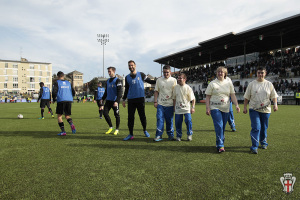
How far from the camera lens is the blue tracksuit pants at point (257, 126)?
12.5 feet

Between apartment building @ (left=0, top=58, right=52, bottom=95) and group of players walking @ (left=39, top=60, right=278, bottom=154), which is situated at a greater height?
apartment building @ (left=0, top=58, right=52, bottom=95)

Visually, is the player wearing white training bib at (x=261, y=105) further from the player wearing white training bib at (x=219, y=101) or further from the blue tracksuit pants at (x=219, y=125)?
the blue tracksuit pants at (x=219, y=125)

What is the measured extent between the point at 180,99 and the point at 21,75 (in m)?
86.0

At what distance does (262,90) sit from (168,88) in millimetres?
2108

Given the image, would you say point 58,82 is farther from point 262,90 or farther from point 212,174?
point 262,90

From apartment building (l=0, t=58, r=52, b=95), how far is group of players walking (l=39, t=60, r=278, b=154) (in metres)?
79.8

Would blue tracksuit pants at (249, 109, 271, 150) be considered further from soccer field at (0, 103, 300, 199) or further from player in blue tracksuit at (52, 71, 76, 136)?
A: player in blue tracksuit at (52, 71, 76, 136)

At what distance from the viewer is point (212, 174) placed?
2.76m

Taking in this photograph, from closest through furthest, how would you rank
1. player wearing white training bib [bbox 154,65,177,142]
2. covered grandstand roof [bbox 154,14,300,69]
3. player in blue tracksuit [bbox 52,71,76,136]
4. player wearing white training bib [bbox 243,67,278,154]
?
player wearing white training bib [bbox 243,67,278,154], player wearing white training bib [bbox 154,65,177,142], player in blue tracksuit [bbox 52,71,76,136], covered grandstand roof [bbox 154,14,300,69]

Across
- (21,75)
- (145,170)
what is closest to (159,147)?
(145,170)

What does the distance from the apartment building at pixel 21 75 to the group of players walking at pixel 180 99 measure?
79.8 metres

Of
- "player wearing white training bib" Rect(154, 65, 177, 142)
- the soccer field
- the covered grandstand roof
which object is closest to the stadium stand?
the covered grandstand roof

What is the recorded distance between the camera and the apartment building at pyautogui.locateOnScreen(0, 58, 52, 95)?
71500 millimetres

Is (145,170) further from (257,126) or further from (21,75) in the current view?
(21,75)
